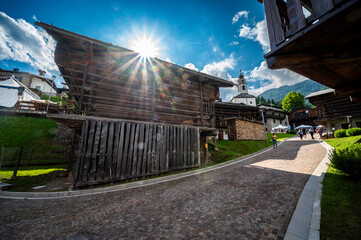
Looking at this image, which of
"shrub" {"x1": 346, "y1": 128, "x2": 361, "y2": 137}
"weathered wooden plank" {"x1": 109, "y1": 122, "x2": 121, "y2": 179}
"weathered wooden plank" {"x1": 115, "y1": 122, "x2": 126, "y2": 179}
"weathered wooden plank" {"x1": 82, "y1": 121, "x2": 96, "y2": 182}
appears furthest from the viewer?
"shrub" {"x1": 346, "y1": 128, "x2": 361, "y2": 137}

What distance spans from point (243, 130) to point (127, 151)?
1893 cm

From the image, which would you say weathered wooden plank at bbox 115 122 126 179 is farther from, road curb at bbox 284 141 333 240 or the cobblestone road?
road curb at bbox 284 141 333 240

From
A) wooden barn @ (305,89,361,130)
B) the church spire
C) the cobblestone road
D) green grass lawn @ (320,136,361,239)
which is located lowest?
the cobblestone road

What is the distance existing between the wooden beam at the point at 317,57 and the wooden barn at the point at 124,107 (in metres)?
6.85

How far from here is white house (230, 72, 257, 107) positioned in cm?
5497

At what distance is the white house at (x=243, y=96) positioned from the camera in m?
55.0

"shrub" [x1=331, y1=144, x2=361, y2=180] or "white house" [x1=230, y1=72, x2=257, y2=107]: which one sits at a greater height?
"white house" [x1=230, y1=72, x2=257, y2=107]

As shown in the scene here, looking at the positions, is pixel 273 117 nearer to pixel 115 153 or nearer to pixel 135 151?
pixel 135 151

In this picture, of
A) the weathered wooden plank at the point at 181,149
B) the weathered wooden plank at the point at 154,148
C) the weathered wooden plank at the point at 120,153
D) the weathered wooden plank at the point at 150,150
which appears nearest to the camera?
the weathered wooden plank at the point at 120,153

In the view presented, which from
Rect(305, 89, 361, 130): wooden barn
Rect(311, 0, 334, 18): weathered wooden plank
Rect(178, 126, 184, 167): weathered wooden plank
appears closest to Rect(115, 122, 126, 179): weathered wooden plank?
Rect(178, 126, 184, 167): weathered wooden plank

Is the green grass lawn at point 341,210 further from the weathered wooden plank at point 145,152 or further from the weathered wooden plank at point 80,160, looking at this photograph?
the weathered wooden plank at point 80,160

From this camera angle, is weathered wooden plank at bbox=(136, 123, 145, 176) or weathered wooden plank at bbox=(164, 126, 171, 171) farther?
weathered wooden plank at bbox=(164, 126, 171, 171)

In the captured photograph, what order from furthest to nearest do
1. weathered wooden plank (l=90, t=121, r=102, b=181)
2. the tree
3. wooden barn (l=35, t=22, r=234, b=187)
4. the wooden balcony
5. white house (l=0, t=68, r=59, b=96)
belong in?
the tree, white house (l=0, t=68, r=59, b=96), wooden barn (l=35, t=22, r=234, b=187), weathered wooden plank (l=90, t=121, r=102, b=181), the wooden balcony

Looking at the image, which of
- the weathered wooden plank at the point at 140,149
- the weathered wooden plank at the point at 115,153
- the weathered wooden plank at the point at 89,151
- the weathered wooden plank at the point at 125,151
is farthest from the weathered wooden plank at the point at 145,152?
the weathered wooden plank at the point at 89,151
